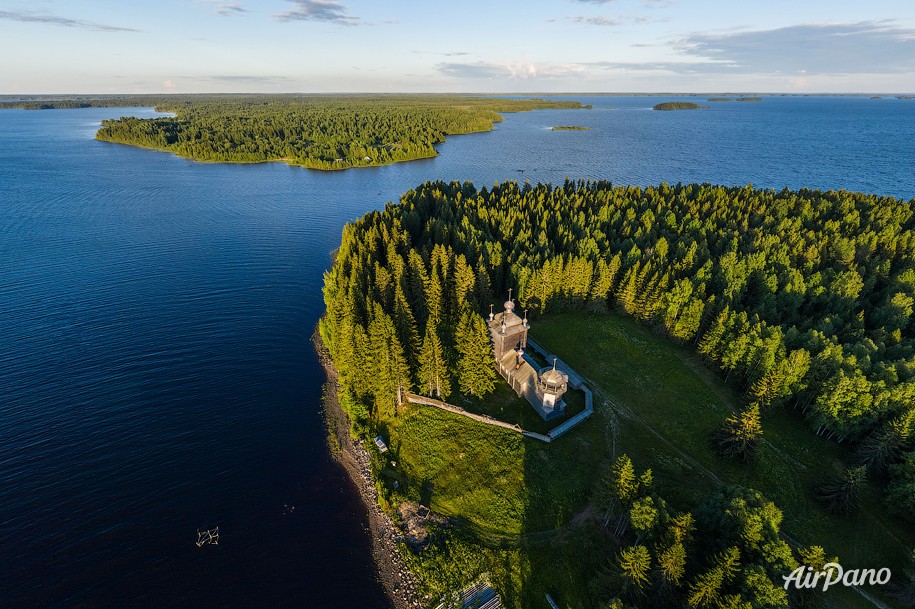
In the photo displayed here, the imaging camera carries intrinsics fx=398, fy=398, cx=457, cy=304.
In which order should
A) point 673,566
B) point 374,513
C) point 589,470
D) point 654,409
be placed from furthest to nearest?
point 654,409 → point 589,470 → point 374,513 → point 673,566

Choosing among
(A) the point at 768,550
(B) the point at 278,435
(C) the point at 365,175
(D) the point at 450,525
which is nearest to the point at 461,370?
(D) the point at 450,525

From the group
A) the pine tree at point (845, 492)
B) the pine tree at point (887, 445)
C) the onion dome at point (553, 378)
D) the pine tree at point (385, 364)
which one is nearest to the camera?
the pine tree at point (845, 492)

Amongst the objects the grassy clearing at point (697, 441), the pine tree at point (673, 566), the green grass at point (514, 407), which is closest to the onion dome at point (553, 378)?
the green grass at point (514, 407)

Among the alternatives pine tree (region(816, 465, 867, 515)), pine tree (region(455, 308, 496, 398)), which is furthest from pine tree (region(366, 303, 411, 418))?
pine tree (region(816, 465, 867, 515))

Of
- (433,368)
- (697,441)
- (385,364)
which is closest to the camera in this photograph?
(697,441)

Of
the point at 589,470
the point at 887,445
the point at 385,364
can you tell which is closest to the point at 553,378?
the point at 589,470

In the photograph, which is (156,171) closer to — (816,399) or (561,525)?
(561,525)

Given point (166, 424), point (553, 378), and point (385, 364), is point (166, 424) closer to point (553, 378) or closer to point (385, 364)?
point (385, 364)

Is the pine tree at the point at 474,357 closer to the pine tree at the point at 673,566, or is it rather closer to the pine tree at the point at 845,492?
the pine tree at the point at 673,566
